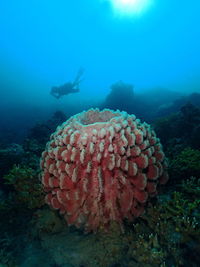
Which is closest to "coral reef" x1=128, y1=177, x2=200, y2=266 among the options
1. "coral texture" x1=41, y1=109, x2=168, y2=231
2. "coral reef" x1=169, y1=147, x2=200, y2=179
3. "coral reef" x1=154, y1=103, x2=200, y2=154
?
"coral texture" x1=41, y1=109, x2=168, y2=231

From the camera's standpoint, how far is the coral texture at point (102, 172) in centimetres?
288

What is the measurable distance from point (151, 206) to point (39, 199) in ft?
6.95

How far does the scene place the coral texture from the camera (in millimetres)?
2875

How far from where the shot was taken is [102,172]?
294 centimetres

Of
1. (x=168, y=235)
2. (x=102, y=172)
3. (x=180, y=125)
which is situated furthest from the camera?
(x=180, y=125)

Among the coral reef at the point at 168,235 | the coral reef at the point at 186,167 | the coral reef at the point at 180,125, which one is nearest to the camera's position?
the coral reef at the point at 168,235

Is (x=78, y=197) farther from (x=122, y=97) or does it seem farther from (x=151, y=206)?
(x=122, y=97)

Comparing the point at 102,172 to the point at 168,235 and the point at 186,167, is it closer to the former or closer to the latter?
the point at 168,235

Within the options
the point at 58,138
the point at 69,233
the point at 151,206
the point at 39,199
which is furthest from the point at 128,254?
the point at 58,138

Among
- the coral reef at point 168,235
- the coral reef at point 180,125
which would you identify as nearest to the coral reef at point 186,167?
the coral reef at point 168,235

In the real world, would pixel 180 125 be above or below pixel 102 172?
above

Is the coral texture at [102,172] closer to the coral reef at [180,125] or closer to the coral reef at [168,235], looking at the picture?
the coral reef at [168,235]

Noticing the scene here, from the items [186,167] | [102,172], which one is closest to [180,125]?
[186,167]

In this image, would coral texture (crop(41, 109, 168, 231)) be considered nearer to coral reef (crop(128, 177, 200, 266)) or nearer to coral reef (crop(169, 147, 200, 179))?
coral reef (crop(128, 177, 200, 266))
